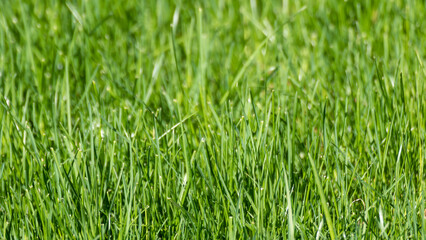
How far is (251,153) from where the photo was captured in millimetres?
1862

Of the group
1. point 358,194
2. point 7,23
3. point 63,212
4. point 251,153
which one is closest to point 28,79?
point 7,23

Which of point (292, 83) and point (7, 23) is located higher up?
point (7, 23)

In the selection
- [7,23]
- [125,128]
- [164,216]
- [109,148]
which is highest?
[7,23]

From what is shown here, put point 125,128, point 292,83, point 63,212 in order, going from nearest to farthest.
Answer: point 63,212
point 125,128
point 292,83

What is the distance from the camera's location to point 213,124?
7.37 ft

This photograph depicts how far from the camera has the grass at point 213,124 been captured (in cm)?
177

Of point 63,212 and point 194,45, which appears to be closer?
point 63,212

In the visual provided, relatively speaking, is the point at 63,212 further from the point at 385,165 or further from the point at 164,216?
the point at 385,165

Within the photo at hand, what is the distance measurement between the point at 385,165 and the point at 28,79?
5.33 feet

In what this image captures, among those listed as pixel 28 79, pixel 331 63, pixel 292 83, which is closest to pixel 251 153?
pixel 292 83

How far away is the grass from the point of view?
1.77m

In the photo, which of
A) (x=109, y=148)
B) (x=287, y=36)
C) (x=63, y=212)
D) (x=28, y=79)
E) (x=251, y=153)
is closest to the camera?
(x=63, y=212)

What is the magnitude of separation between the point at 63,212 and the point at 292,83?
3.89ft

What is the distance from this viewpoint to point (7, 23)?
318 cm
